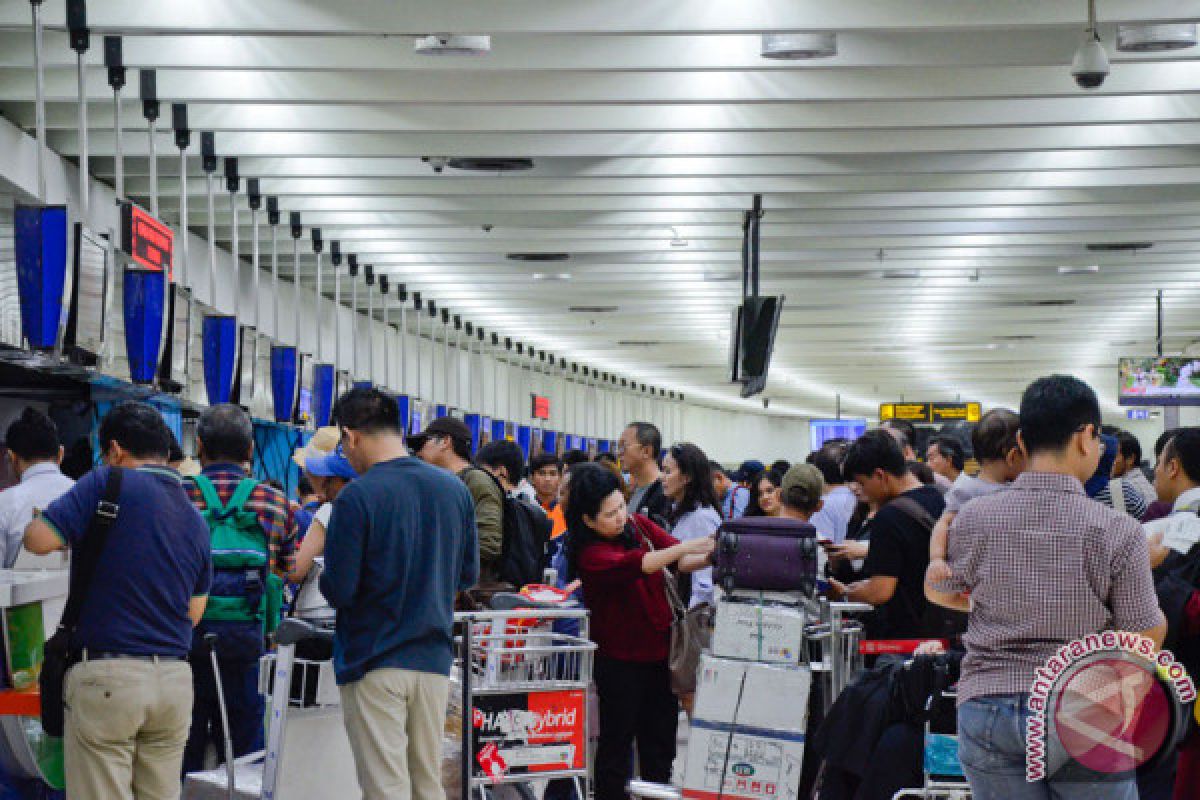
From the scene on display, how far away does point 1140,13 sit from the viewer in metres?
8.55

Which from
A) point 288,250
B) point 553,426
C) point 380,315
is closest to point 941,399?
point 553,426

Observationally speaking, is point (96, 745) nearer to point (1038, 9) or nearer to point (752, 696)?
point (752, 696)

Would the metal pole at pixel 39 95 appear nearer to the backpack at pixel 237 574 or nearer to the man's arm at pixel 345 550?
the backpack at pixel 237 574

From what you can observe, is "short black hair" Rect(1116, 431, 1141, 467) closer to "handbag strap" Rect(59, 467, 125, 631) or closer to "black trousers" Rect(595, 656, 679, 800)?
"black trousers" Rect(595, 656, 679, 800)

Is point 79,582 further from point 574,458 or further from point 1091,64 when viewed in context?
point 574,458

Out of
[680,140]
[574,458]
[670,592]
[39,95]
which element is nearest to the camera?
[670,592]

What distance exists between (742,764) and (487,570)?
2.19m

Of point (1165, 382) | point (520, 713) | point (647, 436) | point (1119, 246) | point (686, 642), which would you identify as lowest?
point (520, 713)

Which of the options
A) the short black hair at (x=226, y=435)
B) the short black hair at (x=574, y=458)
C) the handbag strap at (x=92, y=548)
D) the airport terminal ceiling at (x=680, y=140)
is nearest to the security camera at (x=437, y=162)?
Result: the airport terminal ceiling at (x=680, y=140)

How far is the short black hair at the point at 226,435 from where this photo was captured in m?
5.86

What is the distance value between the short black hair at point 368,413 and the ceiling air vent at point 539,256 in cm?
1238

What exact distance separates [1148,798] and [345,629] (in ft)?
8.62

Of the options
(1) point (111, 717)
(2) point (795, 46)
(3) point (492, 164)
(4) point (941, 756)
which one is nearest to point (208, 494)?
(1) point (111, 717)

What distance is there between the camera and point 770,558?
5707 millimetres
